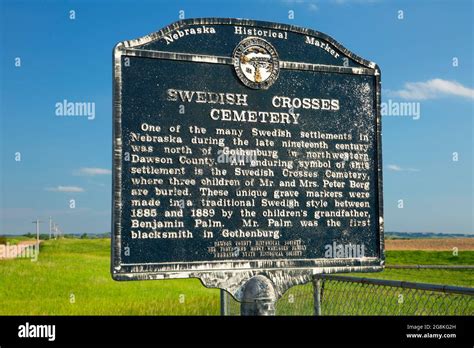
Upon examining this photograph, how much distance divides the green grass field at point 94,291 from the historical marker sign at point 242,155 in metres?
2.60

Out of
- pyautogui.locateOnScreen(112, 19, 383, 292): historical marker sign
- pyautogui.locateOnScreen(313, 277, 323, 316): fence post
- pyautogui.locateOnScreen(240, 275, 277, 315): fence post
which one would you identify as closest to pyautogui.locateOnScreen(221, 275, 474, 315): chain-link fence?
pyautogui.locateOnScreen(313, 277, 323, 316): fence post

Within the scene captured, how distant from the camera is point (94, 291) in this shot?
14172 mm

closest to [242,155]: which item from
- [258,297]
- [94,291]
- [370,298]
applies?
[258,297]

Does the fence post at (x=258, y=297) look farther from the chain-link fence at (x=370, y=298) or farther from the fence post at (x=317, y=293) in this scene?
the fence post at (x=317, y=293)

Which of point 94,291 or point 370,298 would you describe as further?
point 94,291

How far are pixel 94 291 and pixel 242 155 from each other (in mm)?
8436

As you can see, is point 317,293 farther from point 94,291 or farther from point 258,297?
point 94,291

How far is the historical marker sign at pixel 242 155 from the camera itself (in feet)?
22.6

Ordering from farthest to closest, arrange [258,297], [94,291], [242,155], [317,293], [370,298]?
[94,291], [317,293], [370,298], [242,155], [258,297]

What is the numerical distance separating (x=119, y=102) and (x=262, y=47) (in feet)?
6.97

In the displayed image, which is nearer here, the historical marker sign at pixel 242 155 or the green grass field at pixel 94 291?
the historical marker sign at pixel 242 155

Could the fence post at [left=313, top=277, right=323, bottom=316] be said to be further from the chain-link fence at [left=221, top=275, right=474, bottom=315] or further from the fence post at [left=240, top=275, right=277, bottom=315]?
the fence post at [left=240, top=275, right=277, bottom=315]

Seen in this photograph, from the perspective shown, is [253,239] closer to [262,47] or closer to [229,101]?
[229,101]

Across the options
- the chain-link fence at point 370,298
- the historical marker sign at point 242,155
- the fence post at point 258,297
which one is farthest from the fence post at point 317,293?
the fence post at point 258,297
